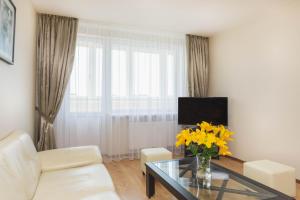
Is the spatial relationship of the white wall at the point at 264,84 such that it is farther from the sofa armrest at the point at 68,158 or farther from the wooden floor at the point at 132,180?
the sofa armrest at the point at 68,158

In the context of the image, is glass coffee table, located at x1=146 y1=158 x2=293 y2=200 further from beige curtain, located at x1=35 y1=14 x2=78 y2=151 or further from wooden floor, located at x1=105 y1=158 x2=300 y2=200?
beige curtain, located at x1=35 y1=14 x2=78 y2=151

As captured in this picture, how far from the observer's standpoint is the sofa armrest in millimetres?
2258

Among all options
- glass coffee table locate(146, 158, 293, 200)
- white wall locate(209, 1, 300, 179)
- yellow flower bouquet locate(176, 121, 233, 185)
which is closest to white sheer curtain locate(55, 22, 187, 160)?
white wall locate(209, 1, 300, 179)

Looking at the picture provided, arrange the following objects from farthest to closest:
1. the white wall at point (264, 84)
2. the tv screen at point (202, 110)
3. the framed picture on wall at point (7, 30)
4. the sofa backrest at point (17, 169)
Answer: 1. the tv screen at point (202, 110)
2. the white wall at point (264, 84)
3. the framed picture on wall at point (7, 30)
4. the sofa backrest at point (17, 169)

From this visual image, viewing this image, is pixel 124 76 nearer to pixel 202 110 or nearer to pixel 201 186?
pixel 202 110

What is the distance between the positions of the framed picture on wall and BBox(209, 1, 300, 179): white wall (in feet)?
11.4

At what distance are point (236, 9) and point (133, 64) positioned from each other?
77.3 inches

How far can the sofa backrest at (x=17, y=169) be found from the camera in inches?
50.2

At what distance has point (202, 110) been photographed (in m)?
3.91

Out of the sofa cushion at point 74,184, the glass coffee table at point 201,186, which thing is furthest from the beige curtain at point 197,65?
the sofa cushion at point 74,184

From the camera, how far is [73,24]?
350 centimetres

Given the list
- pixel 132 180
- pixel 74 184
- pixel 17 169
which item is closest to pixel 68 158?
pixel 74 184

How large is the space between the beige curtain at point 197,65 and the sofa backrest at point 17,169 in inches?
128

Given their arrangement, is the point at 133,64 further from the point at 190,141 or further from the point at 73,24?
the point at 190,141
